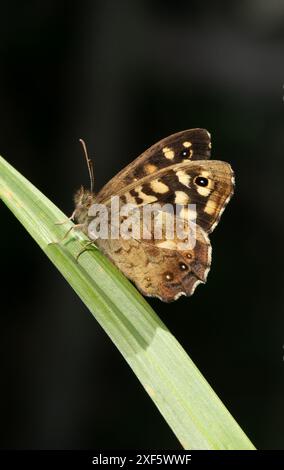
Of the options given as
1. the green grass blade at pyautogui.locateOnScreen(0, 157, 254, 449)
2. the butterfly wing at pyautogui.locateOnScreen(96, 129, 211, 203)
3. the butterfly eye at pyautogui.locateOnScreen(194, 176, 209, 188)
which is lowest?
the green grass blade at pyautogui.locateOnScreen(0, 157, 254, 449)

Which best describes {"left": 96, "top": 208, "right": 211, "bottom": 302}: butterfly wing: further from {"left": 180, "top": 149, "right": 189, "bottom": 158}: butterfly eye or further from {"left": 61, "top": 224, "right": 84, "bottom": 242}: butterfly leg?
{"left": 180, "top": 149, "right": 189, "bottom": 158}: butterfly eye

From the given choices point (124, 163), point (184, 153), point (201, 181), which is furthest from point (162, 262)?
point (124, 163)

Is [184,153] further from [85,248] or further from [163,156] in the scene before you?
[85,248]

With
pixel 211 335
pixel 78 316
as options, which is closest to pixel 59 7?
pixel 78 316

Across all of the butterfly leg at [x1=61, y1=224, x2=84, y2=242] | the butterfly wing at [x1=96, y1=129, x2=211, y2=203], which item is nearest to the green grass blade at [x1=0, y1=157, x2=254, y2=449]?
the butterfly leg at [x1=61, y1=224, x2=84, y2=242]

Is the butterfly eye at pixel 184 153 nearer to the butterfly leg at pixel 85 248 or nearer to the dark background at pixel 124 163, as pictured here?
the butterfly leg at pixel 85 248

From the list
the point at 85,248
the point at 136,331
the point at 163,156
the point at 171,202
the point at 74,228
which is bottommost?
the point at 136,331

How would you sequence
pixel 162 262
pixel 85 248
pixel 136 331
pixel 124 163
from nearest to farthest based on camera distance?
pixel 136 331
pixel 85 248
pixel 162 262
pixel 124 163

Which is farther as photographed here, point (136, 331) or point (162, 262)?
point (162, 262)
